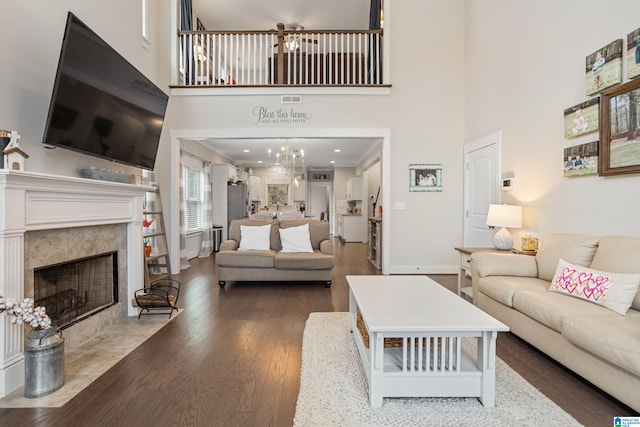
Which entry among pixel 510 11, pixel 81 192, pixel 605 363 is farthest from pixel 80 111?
pixel 510 11

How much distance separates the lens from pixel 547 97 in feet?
10.7

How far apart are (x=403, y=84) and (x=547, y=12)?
2220mm

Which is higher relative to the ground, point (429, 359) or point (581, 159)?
point (581, 159)

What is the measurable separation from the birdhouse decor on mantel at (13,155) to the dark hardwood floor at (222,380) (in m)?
1.43

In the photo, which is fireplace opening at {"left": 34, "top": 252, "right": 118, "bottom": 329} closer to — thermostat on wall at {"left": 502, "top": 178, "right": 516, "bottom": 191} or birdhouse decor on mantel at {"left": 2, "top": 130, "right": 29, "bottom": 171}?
birdhouse decor on mantel at {"left": 2, "top": 130, "right": 29, "bottom": 171}

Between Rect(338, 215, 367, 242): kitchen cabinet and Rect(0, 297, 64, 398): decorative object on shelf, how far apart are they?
27.9 feet

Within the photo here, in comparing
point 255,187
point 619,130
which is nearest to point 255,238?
point 619,130

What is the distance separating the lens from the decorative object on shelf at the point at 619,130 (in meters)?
2.36

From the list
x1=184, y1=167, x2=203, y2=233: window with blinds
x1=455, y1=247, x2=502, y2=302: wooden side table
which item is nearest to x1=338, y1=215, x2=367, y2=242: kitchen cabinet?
x1=184, y1=167, x2=203, y2=233: window with blinds

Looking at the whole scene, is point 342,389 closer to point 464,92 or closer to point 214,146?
point 464,92

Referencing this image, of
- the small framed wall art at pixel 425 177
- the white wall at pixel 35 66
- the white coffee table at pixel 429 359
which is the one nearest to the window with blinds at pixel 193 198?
the white wall at pixel 35 66

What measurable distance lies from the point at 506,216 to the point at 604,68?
1552 mm

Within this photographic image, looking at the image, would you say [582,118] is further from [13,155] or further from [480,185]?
[13,155]

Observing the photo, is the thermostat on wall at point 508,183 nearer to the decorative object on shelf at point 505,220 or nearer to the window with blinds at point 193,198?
the decorative object on shelf at point 505,220
